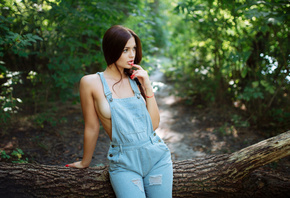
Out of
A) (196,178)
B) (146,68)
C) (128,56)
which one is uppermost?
(128,56)

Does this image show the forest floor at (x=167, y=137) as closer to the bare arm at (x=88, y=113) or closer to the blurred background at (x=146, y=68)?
the blurred background at (x=146, y=68)

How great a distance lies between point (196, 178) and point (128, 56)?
1.42 metres

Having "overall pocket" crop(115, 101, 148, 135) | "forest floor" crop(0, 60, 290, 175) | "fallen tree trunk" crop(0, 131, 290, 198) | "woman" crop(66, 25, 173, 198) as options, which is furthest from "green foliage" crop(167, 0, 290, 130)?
"overall pocket" crop(115, 101, 148, 135)

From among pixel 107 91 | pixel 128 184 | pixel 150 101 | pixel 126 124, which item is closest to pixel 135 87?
pixel 150 101

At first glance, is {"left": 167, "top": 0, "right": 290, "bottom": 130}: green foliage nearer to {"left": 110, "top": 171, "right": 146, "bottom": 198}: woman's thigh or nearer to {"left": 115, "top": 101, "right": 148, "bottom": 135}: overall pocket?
{"left": 115, "top": 101, "right": 148, "bottom": 135}: overall pocket

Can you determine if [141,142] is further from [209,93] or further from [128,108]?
[209,93]

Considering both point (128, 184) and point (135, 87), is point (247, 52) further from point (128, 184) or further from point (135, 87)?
point (128, 184)

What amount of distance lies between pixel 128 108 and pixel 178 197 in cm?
112

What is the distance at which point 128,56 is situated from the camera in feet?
7.06

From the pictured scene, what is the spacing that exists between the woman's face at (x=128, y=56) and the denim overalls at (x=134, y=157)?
9.8 inches

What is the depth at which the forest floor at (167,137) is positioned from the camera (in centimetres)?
364

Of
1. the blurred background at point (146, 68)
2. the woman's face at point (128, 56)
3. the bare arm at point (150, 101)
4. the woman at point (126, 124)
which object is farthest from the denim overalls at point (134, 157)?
the blurred background at point (146, 68)

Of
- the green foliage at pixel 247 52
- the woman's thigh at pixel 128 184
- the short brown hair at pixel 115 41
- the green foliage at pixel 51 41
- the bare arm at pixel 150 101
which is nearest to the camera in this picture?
the woman's thigh at pixel 128 184

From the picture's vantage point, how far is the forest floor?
3.64 metres
